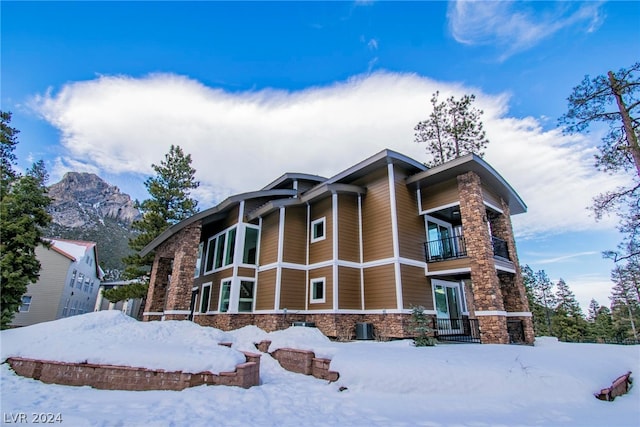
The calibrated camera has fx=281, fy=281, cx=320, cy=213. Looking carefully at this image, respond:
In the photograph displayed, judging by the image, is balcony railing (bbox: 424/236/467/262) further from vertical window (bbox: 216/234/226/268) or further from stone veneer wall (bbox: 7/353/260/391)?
vertical window (bbox: 216/234/226/268)

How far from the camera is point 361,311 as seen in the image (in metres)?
11.6

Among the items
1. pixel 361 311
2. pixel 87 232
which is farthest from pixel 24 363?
pixel 87 232

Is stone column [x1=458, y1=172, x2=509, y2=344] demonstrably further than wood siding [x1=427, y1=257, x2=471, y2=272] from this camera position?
No

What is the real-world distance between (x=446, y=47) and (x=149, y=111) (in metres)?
16.4

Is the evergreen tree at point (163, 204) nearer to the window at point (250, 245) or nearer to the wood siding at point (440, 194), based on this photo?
the window at point (250, 245)

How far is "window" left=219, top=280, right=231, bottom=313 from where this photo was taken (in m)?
13.5

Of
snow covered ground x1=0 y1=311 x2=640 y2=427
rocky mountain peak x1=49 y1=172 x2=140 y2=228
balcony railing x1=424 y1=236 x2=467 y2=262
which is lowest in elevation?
snow covered ground x1=0 y1=311 x2=640 y2=427

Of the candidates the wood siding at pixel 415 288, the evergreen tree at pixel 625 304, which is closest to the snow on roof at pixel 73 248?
the wood siding at pixel 415 288

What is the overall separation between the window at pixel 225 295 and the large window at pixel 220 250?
1.05 m

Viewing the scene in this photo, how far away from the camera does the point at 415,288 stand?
1124 cm

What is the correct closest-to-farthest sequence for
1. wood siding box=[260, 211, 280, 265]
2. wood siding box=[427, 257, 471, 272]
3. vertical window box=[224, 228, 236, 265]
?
wood siding box=[427, 257, 471, 272], wood siding box=[260, 211, 280, 265], vertical window box=[224, 228, 236, 265]

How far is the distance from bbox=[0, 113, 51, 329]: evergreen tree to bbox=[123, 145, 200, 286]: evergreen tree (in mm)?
7672

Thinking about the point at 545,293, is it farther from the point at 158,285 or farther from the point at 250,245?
the point at 158,285

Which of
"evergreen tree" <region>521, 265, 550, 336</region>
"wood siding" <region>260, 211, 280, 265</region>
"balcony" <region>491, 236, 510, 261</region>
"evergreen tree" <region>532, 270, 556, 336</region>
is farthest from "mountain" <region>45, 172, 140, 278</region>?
"evergreen tree" <region>532, 270, 556, 336</region>
